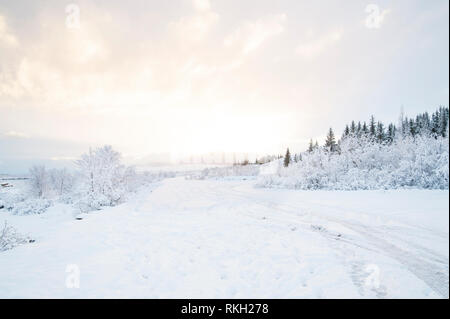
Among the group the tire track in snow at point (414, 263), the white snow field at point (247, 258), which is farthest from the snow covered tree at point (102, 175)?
the tire track in snow at point (414, 263)

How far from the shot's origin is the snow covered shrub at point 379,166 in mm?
14133

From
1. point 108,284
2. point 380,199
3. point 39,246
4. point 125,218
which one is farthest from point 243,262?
point 380,199

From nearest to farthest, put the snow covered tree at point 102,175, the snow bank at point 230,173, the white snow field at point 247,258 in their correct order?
the white snow field at point 247,258
the snow covered tree at point 102,175
the snow bank at point 230,173

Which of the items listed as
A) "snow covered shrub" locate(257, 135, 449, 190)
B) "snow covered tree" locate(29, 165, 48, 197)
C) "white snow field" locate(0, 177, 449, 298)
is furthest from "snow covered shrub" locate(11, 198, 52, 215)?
"snow covered shrub" locate(257, 135, 449, 190)

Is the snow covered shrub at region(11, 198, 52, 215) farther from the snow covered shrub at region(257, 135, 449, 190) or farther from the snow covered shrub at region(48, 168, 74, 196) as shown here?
the snow covered shrub at region(257, 135, 449, 190)

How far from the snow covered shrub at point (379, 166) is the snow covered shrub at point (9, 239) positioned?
2124 cm

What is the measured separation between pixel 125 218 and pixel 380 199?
15964 millimetres

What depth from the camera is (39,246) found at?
26.7 feet

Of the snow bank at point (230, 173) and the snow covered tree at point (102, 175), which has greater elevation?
the snow covered tree at point (102, 175)

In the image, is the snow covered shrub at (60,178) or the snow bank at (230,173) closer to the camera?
the snow covered shrub at (60,178)

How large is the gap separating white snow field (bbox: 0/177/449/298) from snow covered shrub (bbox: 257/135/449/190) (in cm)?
345

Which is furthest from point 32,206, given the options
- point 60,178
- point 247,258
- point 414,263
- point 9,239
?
point 414,263

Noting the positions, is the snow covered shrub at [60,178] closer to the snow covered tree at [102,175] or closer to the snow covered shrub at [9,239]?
the snow covered tree at [102,175]
